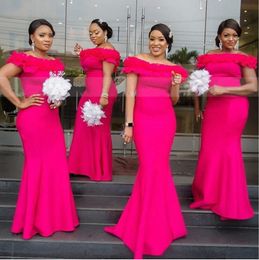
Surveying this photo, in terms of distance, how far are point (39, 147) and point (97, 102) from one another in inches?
44.8

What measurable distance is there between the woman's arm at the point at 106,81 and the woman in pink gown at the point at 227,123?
96 centimetres

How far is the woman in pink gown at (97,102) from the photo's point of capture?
4.28 m

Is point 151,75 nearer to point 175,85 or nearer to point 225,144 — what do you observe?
point 175,85

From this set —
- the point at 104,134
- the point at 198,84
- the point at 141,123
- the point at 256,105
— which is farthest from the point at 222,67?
the point at 104,134

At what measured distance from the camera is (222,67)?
3715mm

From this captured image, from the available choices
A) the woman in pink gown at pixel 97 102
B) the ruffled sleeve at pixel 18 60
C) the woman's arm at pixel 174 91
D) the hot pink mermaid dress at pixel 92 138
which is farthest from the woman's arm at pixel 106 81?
the ruffled sleeve at pixel 18 60

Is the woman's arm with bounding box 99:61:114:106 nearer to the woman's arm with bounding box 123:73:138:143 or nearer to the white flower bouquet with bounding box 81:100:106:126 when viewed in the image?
the white flower bouquet with bounding box 81:100:106:126

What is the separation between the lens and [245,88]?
12.0ft

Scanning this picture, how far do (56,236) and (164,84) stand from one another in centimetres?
159

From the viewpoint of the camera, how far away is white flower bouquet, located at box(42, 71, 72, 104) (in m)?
3.34

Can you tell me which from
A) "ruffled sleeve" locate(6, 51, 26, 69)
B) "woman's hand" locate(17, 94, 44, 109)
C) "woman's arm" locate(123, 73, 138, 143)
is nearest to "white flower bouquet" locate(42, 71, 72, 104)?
"woman's hand" locate(17, 94, 44, 109)

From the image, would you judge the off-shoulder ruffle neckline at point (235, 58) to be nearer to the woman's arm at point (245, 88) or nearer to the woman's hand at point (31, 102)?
the woman's arm at point (245, 88)

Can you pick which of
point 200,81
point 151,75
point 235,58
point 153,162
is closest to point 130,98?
point 151,75

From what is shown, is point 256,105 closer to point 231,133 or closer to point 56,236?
point 231,133
